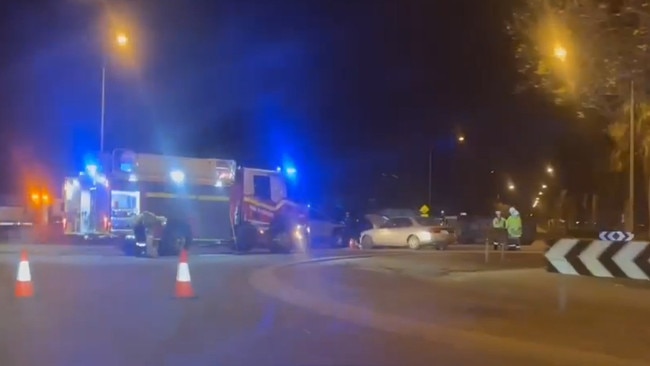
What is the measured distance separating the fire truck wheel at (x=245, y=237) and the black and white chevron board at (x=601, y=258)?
1049cm

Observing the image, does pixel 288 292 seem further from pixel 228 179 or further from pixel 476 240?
pixel 476 240

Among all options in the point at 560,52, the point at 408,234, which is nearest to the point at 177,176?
the point at 408,234

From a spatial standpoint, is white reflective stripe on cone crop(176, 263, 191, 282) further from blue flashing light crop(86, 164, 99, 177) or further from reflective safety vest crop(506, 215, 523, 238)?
reflective safety vest crop(506, 215, 523, 238)

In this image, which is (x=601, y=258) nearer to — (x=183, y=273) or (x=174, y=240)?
(x=183, y=273)

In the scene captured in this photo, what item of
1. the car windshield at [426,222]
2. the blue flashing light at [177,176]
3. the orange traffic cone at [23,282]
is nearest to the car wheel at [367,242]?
the car windshield at [426,222]

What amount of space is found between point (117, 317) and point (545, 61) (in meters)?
9.39

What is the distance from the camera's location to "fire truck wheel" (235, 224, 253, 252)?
3145 cm

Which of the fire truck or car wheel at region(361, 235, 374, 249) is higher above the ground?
the fire truck

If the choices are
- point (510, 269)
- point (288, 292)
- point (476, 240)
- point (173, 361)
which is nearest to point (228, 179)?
point (510, 269)

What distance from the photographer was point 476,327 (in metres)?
13.9

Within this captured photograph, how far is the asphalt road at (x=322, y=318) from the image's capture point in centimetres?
1172

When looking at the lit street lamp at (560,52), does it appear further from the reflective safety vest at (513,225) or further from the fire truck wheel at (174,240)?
the fire truck wheel at (174,240)

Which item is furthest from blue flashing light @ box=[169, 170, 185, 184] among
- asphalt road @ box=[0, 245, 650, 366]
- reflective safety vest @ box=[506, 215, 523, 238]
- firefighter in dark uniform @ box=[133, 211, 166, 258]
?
reflective safety vest @ box=[506, 215, 523, 238]

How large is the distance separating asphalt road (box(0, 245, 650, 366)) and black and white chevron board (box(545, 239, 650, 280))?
1.53 ft
